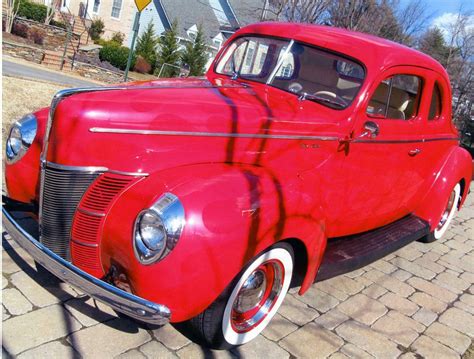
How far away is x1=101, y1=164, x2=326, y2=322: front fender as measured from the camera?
227cm

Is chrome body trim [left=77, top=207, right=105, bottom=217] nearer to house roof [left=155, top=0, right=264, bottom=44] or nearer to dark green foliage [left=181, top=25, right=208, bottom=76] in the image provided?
dark green foliage [left=181, top=25, right=208, bottom=76]

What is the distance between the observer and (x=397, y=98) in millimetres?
4109

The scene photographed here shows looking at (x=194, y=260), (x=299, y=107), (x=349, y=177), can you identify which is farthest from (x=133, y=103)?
(x=349, y=177)

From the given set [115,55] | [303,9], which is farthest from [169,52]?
[303,9]

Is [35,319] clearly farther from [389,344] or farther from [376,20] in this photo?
[376,20]

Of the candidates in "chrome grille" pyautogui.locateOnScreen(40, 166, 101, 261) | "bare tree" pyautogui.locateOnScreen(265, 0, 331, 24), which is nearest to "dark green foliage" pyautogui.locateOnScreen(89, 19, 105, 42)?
"bare tree" pyautogui.locateOnScreen(265, 0, 331, 24)

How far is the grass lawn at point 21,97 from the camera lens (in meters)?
6.51

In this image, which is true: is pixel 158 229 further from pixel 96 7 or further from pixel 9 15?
pixel 96 7

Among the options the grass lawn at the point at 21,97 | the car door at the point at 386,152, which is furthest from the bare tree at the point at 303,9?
the car door at the point at 386,152

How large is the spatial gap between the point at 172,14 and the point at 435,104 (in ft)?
94.1

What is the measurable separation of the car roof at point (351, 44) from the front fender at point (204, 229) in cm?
148

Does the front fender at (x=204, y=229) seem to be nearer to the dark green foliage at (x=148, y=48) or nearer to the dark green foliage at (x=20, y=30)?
the dark green foliage at (x=20, y=30)

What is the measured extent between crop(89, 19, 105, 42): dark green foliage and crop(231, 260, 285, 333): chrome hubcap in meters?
28.4

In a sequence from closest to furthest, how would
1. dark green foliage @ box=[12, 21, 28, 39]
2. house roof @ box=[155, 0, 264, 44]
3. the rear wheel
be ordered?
the rear wheel < dark green foliage @ box=[12, 21, 28, 39] < house roof @ box=[155, 0, 264, 44]
